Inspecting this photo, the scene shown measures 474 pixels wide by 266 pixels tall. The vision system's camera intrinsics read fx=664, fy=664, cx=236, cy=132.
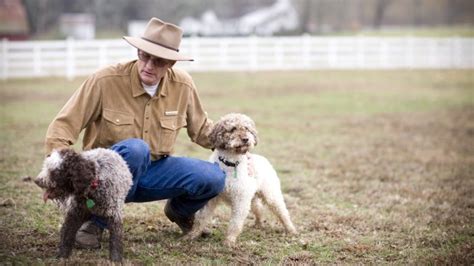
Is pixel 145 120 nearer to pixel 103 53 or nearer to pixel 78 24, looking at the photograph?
pixel 103 53

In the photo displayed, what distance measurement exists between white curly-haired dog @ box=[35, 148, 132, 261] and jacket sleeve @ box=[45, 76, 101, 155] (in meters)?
0.28

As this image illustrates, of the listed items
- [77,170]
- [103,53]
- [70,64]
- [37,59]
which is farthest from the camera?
[103,53]

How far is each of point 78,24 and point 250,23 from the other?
502 inches

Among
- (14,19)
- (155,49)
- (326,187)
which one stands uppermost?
(155,49)

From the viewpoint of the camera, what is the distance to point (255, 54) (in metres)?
28.8

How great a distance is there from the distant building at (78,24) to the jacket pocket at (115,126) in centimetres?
4282

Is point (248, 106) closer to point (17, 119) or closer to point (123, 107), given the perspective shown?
point (17, 119)

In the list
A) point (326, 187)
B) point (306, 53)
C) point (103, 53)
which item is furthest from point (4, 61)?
point (326, 187)

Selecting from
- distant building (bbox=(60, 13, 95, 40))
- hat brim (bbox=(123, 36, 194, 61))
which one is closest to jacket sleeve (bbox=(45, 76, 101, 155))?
hat brim (bbox=(123, 36, 194, 61))

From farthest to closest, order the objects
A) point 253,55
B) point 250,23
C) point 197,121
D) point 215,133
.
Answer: point 250,23 → point 253,55 → point 197,121 → point 215,133

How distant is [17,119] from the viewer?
47.0 ft

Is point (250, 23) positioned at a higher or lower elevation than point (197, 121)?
lower

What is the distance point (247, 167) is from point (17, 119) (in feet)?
32.1

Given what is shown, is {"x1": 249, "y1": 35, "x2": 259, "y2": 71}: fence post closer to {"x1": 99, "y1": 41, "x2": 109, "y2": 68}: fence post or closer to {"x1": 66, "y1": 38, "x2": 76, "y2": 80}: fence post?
{"x1": 99, "y1": 41, "x2": 109, "y2": 68}: fence post
